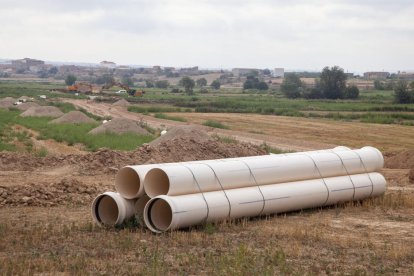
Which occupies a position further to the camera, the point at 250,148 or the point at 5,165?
the point at 250,148

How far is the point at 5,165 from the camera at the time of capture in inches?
846

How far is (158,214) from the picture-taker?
13.0 meters

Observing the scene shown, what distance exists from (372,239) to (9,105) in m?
57.9

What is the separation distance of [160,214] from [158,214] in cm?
5

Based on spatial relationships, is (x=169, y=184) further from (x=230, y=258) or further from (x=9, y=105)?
(x=9, y=105)

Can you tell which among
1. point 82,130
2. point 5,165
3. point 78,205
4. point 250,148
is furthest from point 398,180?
point 82,130

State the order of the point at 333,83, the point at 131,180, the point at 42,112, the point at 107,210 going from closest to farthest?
1. the point at 107,210
2. the point at 131,180
3. the point at 42,112
4. the point at 333,83

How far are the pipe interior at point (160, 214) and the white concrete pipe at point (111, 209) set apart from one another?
0.55 m

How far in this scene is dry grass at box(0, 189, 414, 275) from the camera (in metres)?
9.93

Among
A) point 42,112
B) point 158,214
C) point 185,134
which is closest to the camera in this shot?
point 158,214

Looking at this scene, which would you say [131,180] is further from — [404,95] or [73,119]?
[404,95]

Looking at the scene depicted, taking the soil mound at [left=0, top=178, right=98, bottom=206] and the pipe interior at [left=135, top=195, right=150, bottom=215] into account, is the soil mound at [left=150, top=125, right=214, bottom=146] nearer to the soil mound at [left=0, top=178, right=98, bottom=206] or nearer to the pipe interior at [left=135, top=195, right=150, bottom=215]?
the soil mound at [left=0, top=178, right=98, bottom=206]

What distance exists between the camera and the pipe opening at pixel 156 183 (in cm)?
1314

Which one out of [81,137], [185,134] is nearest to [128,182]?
[185,134]
